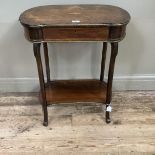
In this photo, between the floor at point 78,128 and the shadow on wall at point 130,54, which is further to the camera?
the shadow on wall at point 130,54

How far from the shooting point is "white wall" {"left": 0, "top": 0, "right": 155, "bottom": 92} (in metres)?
1.82

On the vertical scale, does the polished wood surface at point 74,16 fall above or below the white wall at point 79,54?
above

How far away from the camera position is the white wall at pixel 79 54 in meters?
1.82

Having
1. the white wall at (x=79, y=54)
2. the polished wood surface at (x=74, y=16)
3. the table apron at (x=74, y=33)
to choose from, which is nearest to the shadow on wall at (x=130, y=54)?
the white wall at (x=79, y=54)

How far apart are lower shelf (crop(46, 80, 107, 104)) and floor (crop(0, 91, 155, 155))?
15 cm

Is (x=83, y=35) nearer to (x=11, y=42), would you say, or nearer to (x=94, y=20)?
(x=94, y=20)

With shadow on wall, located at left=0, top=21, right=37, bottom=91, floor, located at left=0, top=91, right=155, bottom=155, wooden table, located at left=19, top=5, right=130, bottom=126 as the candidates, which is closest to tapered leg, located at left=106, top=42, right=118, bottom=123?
wooden table, located at left=19, top=5, right=130, bottom=126

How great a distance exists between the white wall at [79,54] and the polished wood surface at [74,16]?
0.58ft

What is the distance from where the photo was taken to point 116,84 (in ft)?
7.13

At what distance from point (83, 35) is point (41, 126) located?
74 cm

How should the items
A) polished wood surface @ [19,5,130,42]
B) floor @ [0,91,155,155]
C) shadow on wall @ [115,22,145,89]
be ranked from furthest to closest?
shadow on wall @ [115,22,145,89] < floor @ [0,91,155,155] < polished wood surface @ [19,5,130,42]

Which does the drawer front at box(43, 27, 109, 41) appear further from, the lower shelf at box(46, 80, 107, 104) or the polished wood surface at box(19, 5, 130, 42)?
the lower shelf at box(46, 80, 107, 104)

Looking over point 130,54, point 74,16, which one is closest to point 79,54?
point 130,54

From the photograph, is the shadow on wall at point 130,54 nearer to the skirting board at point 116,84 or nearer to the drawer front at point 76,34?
the skirting board at point 116,84
